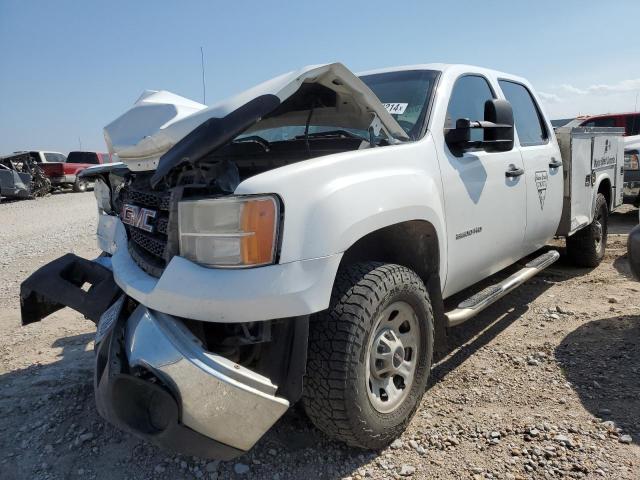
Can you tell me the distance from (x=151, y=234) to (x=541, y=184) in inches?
119

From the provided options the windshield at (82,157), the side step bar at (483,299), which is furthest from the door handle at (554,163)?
the windshield at (82,157)

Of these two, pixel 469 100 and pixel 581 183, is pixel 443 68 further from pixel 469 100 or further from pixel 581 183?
pixel 581 183

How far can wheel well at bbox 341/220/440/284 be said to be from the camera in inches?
104

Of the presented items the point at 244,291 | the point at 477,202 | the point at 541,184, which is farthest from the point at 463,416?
the point at 541,184

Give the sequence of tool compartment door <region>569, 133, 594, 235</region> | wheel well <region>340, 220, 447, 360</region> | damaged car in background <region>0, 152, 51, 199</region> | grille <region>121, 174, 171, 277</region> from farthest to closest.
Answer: damaged car in background <region>0, 152, 51, 199</region> → tool compartment door <region>569, 133, 594, 235</region> → wheel well <region>340, 220, 447, 360</region> → grille <region>121, 174, 171, 277</region>

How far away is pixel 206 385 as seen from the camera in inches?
71.7

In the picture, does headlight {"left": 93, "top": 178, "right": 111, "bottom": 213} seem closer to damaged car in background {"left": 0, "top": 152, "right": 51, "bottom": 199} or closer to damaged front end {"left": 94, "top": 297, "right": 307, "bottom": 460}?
damaged front end {"left": 94, "top": 297, "right": 307, "bottom": 460}

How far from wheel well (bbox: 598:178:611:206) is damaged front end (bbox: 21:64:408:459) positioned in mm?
4282

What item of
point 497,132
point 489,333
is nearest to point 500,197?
point 497,132

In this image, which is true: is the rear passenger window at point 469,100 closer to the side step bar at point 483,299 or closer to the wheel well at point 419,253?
the wheel well at point 419,253

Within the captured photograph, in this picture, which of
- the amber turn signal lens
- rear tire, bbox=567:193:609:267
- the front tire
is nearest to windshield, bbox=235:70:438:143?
the front tire

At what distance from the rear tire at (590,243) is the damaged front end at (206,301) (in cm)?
399

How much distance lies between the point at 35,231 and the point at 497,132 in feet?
34.1

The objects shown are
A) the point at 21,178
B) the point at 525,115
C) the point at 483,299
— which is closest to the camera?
the point at 483,299
